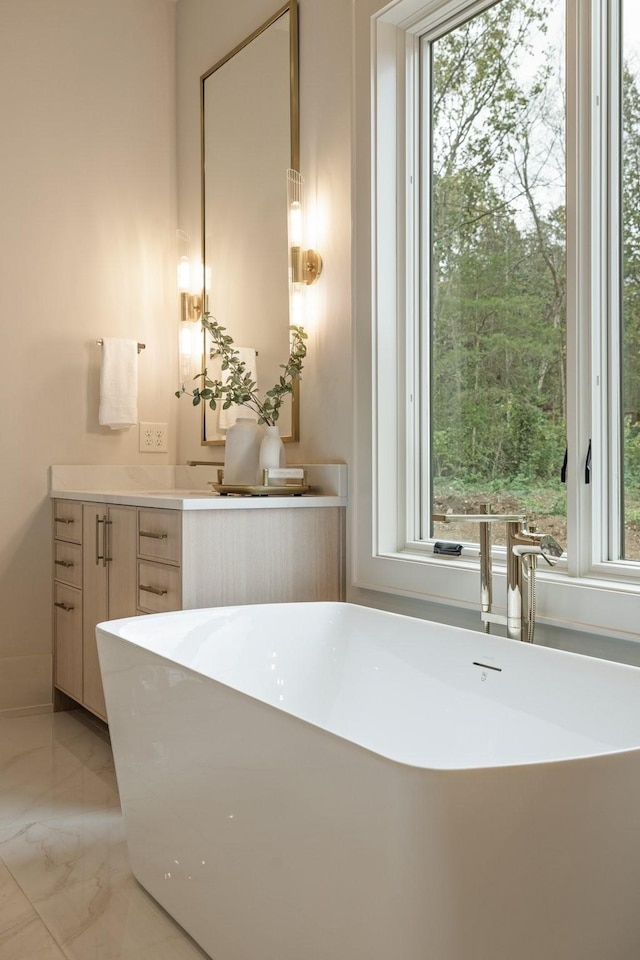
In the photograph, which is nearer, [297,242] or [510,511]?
[510,511]

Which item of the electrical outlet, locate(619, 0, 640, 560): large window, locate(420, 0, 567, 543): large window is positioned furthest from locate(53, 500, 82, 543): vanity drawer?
locate(619, 0, 640, 560): large window

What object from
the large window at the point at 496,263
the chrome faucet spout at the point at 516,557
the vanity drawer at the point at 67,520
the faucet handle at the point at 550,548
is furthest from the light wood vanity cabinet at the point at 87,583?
the faucet handle at the point at 550,548

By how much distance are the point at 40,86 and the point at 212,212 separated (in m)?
0.84

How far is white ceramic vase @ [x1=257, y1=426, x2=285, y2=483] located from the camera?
2.85 metres

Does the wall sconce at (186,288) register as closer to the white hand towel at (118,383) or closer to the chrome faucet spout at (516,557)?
the white hand towel at (118,383)

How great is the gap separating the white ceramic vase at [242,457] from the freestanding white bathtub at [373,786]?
2.13 ft

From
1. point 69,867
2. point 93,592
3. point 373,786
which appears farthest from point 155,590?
point 373,786

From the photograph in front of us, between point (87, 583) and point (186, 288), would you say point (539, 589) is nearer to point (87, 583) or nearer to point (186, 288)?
point (87, 583)

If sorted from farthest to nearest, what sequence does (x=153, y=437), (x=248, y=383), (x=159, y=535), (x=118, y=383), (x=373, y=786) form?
(x=153, y=437) < (x=118, y=383) < (x=248, y=383) < (x=159, y=535) < (x=373, y=786)

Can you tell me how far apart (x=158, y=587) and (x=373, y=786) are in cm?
156

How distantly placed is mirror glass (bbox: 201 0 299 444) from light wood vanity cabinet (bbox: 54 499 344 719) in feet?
1.75

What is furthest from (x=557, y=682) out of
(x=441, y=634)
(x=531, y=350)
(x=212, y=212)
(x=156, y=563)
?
(x=212, y=212)

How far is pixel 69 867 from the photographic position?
86.0 inches

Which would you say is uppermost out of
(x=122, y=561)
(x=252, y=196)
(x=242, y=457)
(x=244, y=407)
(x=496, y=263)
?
(x=252, y=196)
